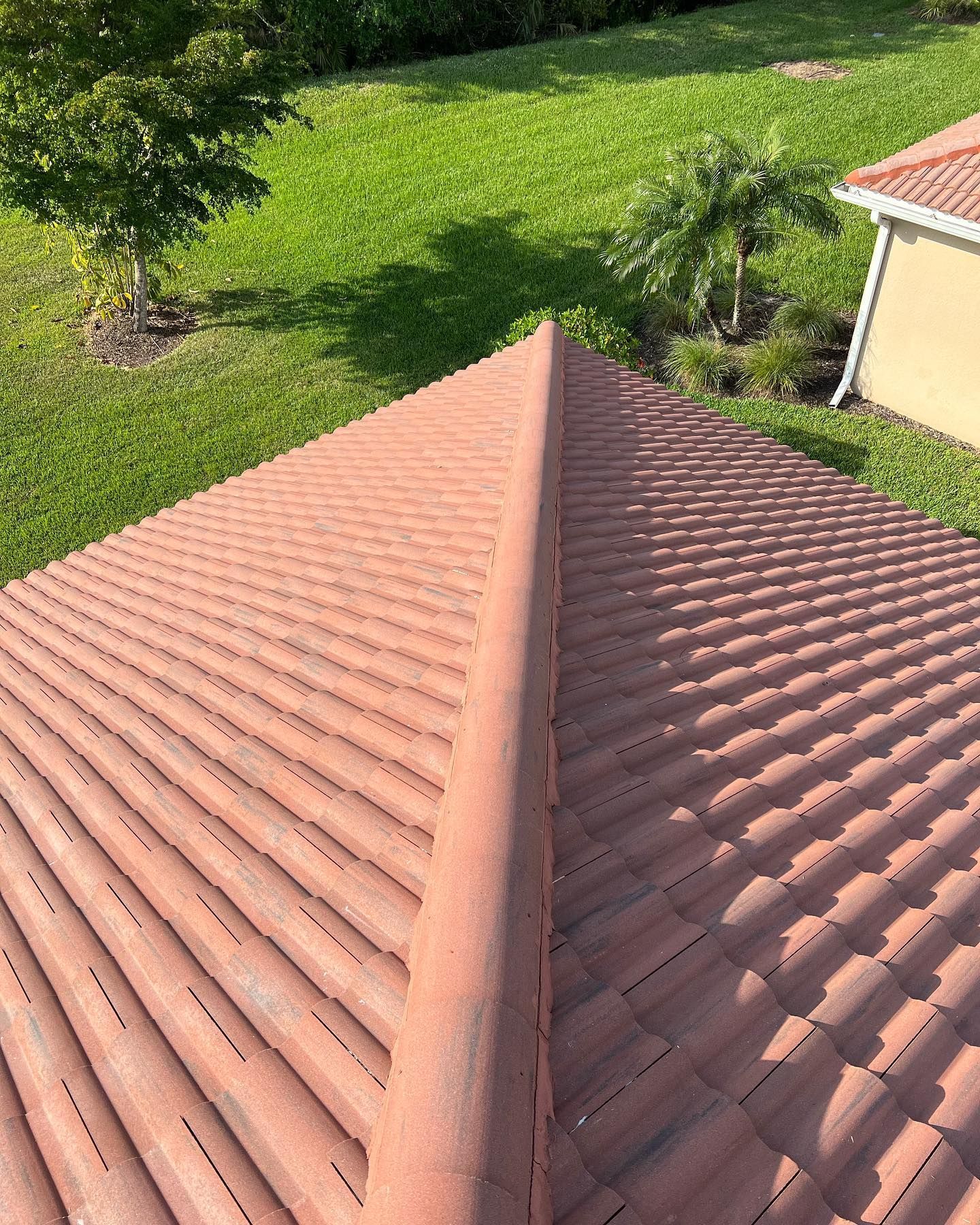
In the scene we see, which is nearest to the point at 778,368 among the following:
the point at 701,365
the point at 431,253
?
the point at 701,365

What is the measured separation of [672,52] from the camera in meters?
26.6

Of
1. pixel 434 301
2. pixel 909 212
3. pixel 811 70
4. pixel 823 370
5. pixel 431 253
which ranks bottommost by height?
pixel 823 370

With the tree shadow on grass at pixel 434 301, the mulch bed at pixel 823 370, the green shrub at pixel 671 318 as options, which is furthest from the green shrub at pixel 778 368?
the tree shadow on grass at pixel 434 301

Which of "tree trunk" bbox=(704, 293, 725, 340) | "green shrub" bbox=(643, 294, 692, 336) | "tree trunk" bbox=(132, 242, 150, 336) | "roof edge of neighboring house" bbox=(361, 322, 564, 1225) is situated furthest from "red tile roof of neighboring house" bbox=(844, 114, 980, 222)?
"tree trunk" bbox=(132, 242, 150, 336)

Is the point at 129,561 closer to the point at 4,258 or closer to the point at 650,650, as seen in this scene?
the point at 650,650

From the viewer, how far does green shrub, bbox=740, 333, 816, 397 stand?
13.7m

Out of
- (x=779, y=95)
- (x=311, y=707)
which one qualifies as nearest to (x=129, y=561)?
(x=311, y=707)

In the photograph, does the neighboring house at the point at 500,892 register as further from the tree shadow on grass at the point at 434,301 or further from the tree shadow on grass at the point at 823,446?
the tree shadow on grass at the point at 434,301

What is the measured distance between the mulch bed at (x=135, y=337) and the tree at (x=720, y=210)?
382 inches

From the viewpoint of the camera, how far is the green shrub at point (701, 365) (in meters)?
13.9

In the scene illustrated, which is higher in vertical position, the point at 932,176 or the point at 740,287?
the point at 932,176

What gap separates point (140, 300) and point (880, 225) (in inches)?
545

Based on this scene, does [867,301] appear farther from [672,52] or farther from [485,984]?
[672,52]

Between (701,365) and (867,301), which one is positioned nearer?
(867,301)
